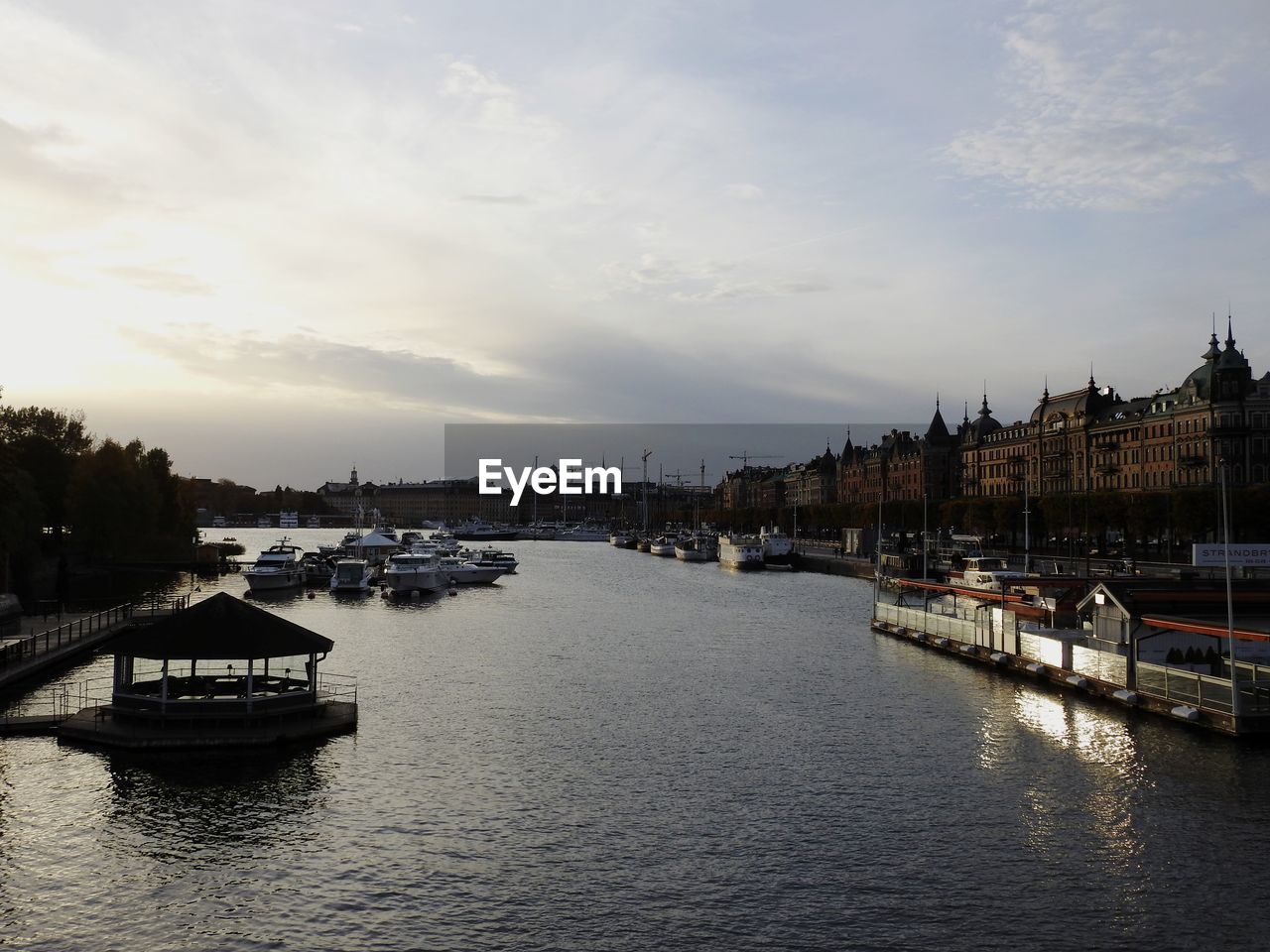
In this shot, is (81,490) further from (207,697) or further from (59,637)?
(207,697)

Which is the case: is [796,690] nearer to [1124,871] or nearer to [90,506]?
[1124,871]

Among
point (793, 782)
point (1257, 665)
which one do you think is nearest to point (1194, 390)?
point (1257, 665)

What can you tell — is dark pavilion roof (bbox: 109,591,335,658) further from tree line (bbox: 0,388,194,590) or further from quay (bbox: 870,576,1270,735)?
tree line (bbox: 0,388,194,590)

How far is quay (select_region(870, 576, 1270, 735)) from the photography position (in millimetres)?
37844

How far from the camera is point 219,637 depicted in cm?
3497

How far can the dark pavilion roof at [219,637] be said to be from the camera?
34.4 meters

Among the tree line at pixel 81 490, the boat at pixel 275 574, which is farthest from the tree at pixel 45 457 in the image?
the boat at pixel 275 574

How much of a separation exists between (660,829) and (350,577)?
7898cm

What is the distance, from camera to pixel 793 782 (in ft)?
104

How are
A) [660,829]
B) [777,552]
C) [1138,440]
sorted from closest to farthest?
[660,829] → [1138,440] → [777,552]

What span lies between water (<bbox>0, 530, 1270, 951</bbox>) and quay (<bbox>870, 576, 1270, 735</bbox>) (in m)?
→ 1.50

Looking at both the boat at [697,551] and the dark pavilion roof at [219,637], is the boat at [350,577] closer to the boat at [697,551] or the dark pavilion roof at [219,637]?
the dark pavilion roof at [219,637]

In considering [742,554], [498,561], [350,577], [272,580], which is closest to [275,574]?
[272,580]

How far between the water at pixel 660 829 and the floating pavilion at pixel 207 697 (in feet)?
3.26
